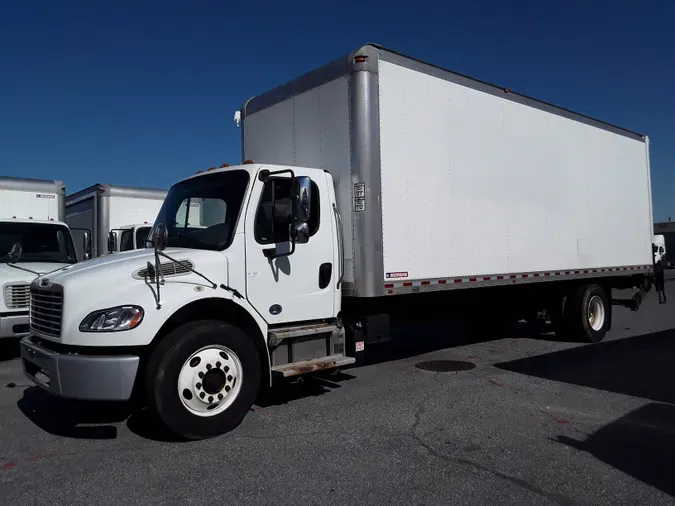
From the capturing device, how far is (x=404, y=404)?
621 centimetres

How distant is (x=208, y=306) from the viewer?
5332 mm

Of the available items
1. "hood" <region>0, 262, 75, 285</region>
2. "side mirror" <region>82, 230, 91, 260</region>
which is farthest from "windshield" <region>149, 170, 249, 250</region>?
"side mirror" <region>82, 230, 91, 260</region>

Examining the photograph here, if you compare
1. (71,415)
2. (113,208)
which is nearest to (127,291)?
(71,415)

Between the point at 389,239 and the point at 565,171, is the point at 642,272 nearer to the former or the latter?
the point at 565,171

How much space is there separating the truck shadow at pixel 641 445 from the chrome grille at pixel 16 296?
757 centimetres

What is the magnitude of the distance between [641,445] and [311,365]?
306 centimetres

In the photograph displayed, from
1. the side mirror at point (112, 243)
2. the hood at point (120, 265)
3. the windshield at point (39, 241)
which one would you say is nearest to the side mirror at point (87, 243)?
the windshield at point (39, 241)

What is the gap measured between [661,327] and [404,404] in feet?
28.4

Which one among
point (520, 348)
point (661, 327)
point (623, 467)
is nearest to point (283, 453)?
point (623, 467)

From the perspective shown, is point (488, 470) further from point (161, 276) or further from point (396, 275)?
point (161, 276)

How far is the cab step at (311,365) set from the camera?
18.7 ft

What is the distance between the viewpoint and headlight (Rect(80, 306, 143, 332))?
15.5ft

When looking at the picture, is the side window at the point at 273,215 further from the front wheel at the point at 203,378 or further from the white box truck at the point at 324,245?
the front wheel at the point at 203,378

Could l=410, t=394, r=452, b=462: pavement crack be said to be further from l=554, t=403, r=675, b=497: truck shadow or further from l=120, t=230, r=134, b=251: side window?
l=120, t=230, r=134, b=251: side window
